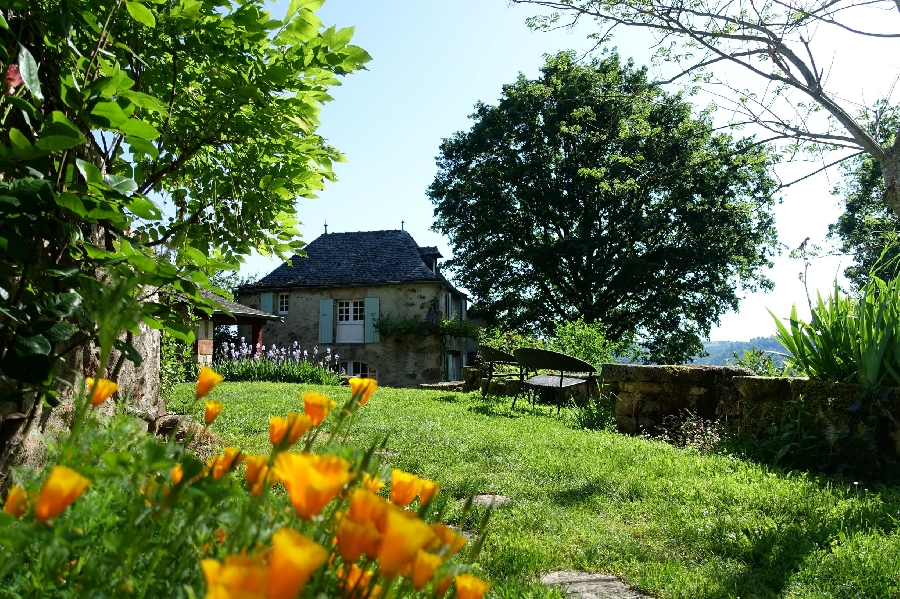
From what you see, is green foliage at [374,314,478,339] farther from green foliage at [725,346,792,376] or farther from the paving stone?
the paving stone

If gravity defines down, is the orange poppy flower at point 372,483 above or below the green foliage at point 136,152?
below

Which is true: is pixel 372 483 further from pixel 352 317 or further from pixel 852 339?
pixel 352 317

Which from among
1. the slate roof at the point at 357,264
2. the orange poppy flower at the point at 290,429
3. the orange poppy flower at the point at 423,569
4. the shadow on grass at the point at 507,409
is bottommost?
the shadow on grass at the point at 507,409

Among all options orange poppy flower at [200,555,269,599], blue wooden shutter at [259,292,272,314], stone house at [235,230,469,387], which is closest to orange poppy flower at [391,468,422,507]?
orange poppy flower at [200,555,269,599]

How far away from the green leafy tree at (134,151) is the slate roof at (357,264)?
17.9 meters

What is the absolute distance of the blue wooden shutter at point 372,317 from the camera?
21266mm

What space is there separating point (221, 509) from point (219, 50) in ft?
6.16

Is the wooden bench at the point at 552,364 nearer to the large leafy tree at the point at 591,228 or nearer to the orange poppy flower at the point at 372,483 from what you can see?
the orange poppy flower at the point at 372,483

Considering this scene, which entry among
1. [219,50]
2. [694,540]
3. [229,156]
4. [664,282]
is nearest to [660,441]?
[694,540]

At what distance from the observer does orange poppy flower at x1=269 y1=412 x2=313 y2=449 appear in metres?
0.80

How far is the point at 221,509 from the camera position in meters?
0.98

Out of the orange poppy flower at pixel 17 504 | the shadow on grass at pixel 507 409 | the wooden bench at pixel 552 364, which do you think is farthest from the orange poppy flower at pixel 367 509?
the wooden bench at pixel 552 364

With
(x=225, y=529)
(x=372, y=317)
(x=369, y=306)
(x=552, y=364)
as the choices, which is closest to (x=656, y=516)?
(x=225, y=529)

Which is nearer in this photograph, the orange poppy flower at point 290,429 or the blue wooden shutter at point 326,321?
the orange poppy flower at point 290,429
